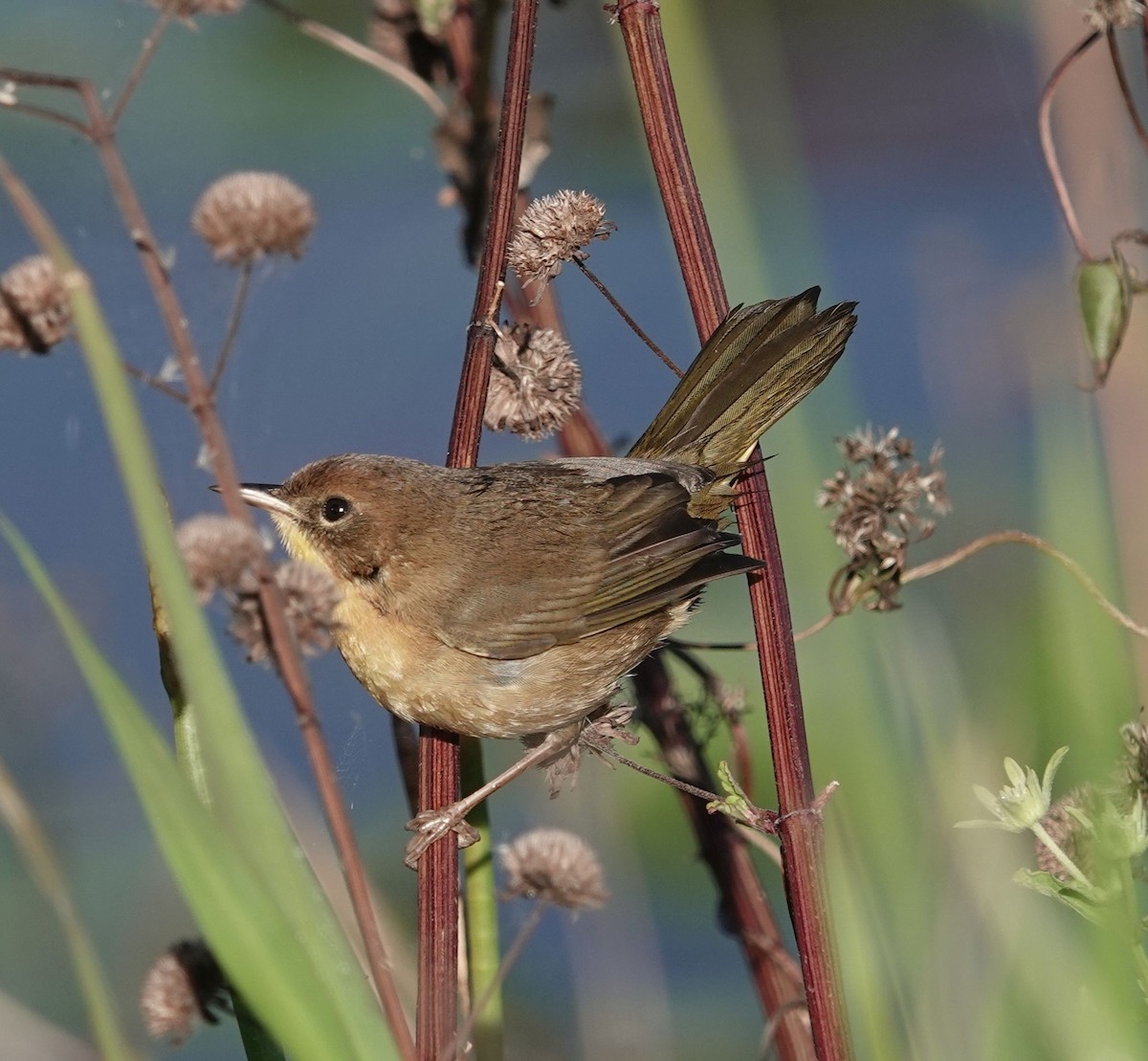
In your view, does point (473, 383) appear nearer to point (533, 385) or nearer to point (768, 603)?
point (533, 385)

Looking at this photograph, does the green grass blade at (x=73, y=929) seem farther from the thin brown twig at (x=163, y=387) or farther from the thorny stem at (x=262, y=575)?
the thin brown twig at (x=163, y=387)

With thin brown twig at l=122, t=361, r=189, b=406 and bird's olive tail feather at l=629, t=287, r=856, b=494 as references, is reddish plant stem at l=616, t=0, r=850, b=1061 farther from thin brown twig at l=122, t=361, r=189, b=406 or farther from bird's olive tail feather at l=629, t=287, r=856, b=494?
bird's olive tail feather at l=629, t=287, r=856, b=494

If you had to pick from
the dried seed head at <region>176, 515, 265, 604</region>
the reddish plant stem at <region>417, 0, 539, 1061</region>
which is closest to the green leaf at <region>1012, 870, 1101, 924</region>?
the reddish plant stem at <region>417, 0, 539, 1061</region>

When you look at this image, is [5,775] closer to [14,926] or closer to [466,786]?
[466,786]

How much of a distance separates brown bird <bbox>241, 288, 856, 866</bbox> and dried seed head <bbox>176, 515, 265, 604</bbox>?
1.93ft

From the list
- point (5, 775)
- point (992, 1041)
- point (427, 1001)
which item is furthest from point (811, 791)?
point (5, 775)

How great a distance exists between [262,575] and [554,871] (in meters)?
0.70

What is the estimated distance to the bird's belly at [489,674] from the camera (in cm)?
198

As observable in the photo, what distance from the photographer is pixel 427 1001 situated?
4.49 ft

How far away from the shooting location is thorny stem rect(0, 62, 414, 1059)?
1280 millimetres

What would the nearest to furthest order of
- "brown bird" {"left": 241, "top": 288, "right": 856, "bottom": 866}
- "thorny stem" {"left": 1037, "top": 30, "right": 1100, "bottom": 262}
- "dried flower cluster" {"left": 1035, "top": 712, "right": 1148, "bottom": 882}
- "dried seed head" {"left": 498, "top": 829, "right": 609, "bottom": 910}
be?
"dried flower cluster" {"left": 1035, "top": 712, "right": 1148, "bottom": 882}, "thorny stem" {"left": 1037, "top": 30, "right": 1100, "bottom": 262}, "dried seed head" {"left": 498, "top": 829, "right": 609, "bottom": 910}, "brown bird" {"left": 241, "top": 288, "right": 856, "bottom": 866}

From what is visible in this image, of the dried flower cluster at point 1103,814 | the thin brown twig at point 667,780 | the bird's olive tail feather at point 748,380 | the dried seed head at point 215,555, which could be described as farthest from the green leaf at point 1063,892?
the bird's olive tail feather at point 748,380

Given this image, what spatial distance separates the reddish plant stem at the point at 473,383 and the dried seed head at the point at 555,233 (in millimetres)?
178

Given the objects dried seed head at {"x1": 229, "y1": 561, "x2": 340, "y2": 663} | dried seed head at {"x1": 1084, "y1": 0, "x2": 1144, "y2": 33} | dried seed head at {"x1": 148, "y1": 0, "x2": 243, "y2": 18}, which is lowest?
dried seed head at {"x1": 229, "y1": 561, "x2": 340, "y2": 663}
